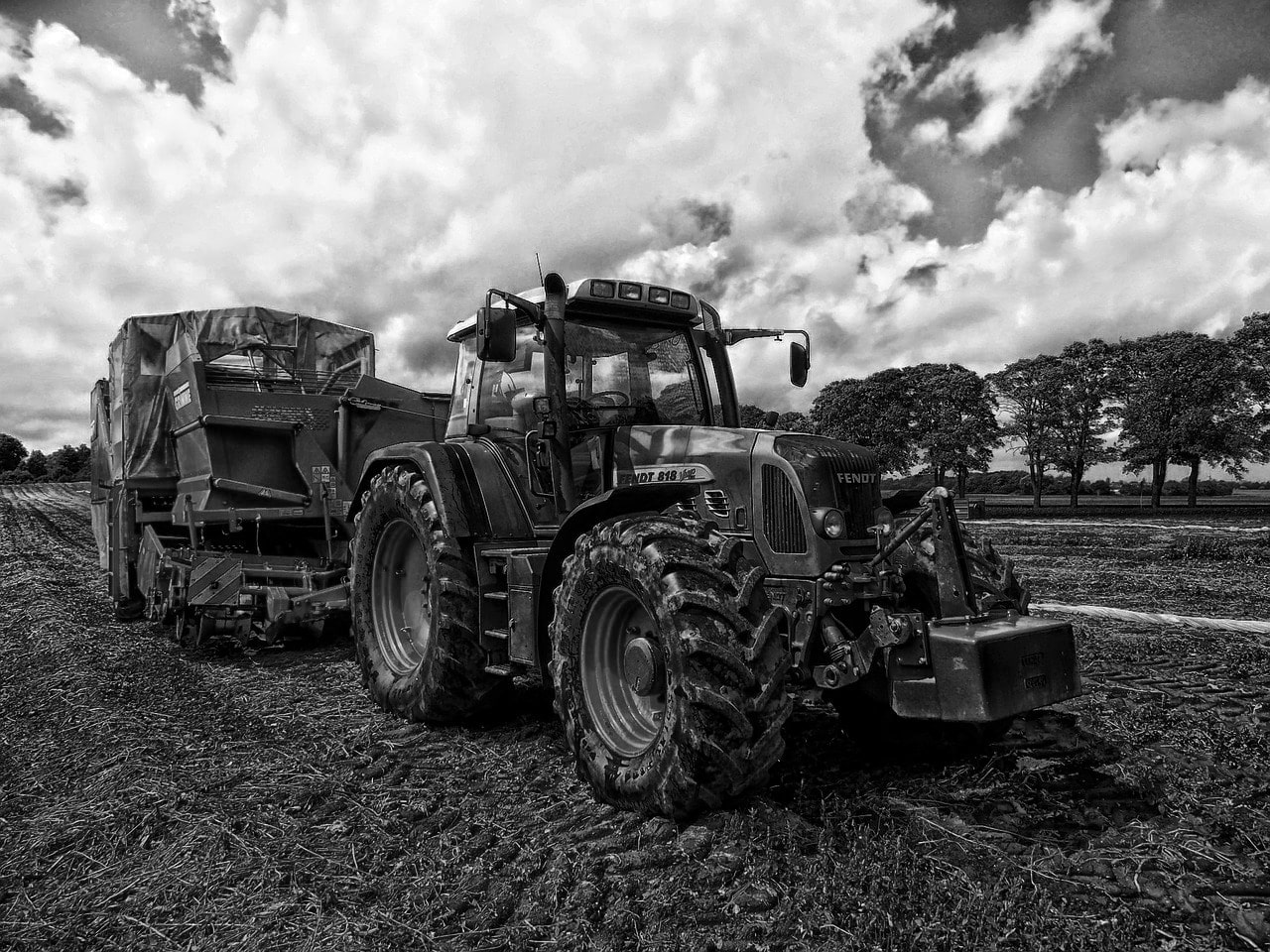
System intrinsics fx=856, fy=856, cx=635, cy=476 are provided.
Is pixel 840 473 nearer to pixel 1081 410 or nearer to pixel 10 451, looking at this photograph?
pixel 1081 410

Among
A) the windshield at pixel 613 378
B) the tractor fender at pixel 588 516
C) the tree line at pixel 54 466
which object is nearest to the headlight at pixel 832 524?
the tractor fender at pixel 588 516

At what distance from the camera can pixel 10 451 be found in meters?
104

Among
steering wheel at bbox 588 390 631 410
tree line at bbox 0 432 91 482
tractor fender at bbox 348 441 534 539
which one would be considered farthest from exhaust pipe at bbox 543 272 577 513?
tree line at bbox 0 432 91 482

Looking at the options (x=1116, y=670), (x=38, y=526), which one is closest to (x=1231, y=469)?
(x=1116, y=670)

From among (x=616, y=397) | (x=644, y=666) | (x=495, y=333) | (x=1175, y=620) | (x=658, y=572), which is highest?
(x=495, y=333)

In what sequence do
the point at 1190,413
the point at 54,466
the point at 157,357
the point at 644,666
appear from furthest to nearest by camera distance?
1. the point at 54,466
2. the point at 1190,413
3. the point at 157,357
4. the point at 644,666

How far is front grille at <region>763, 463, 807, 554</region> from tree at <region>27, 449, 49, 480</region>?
3421 inches

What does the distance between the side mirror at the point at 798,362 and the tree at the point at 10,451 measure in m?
119

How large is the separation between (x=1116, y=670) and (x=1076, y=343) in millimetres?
37453

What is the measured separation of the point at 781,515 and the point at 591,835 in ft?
5.50

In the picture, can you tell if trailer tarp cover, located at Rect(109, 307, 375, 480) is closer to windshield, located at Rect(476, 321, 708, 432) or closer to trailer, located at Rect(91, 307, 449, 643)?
trailer, located at Rect(91, 307, 449, 643)

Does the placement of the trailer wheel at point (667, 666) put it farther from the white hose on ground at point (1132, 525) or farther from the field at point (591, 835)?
the white hose on ground at point (1132, 525)

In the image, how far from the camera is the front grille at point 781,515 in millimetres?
4059

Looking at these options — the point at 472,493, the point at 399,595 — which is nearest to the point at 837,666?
the point at 472,493
